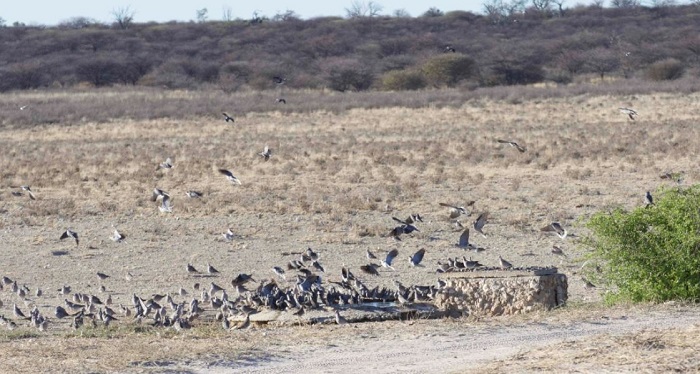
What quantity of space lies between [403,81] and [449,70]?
176 inches

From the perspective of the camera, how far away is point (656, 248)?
1183 cm

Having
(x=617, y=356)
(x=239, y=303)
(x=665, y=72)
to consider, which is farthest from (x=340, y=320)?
(x=665, y=72)

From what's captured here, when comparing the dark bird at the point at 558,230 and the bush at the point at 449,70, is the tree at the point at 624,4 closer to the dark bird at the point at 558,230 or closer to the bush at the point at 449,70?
the bush at the point at 449,70

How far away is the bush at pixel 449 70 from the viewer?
66387 millimetres

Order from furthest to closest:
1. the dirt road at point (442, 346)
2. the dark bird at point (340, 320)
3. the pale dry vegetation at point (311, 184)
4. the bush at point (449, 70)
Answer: the bush at point (449, 70)
the pale dry vegetation at point (311, 184)
the dark bird at point (340, 320)
the dirt road at point (442, 346)

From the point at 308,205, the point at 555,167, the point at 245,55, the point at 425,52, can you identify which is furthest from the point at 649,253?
the point at 245,55

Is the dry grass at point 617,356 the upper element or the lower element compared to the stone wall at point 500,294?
upper

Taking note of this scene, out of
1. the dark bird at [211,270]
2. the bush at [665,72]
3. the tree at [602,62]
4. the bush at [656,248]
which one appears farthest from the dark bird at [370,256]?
the tree at [602,62]

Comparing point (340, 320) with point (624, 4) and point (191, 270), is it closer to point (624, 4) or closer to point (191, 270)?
point (191, 270)

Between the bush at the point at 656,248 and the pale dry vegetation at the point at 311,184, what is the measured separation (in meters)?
2.34

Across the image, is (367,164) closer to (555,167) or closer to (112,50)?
(555,167)

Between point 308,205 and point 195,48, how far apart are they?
71350 mm

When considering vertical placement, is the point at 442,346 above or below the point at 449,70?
above

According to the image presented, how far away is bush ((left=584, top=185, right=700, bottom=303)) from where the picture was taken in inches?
457
